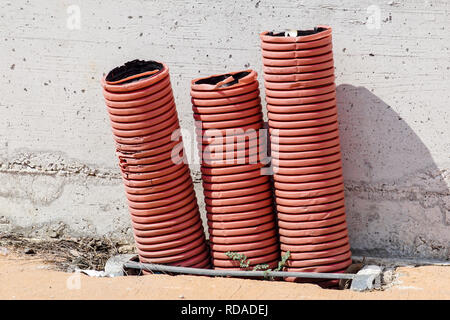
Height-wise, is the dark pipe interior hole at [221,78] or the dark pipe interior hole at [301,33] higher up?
the dark pipe interior hole at [301,33]

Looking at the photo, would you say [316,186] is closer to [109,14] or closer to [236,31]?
[236,31]

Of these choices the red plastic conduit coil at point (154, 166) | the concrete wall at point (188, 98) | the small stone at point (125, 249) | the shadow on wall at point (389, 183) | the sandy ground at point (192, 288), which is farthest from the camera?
the small stone at point (125, 249)

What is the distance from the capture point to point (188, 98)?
5.36 metres

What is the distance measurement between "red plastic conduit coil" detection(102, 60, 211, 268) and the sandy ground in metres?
0.27

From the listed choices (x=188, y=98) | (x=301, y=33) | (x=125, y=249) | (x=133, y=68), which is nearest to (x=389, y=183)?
(x=301, y=33)

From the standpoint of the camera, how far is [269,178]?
5098 mm

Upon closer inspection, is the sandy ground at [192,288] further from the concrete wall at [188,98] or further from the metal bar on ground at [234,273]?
the concrete wall at [188,98]

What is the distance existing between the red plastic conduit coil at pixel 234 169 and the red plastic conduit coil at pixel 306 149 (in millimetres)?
108

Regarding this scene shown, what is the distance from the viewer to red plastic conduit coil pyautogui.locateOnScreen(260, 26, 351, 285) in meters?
4.72

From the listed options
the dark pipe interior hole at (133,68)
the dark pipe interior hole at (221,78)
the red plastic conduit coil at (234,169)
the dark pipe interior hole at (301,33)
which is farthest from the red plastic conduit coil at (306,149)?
the dark pipe interior hole at (133,68)

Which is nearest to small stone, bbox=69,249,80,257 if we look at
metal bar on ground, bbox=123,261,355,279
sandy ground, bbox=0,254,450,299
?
sandy ground, bbox=0,254,450,299

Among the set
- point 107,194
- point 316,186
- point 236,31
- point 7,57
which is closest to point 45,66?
point 7,57

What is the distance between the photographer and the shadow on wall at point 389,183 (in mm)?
5078

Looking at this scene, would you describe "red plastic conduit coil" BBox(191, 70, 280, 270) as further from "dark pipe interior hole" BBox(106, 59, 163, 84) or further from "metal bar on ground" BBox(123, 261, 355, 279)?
"dark pipe interior hole" BBox(106, 59, 163, 84)
